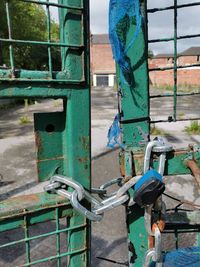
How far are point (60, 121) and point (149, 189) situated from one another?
0.41 meters

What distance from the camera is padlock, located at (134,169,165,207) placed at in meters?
1.12

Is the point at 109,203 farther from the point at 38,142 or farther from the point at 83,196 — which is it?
the point at 38,142

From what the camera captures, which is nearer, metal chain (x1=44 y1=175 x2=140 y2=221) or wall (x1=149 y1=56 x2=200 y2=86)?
metal chain (x1=44 y1=175 x2=140 y2=221)

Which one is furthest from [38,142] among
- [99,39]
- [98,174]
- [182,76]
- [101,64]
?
[99,39]

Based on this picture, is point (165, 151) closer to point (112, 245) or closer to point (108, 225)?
point (112, 245)

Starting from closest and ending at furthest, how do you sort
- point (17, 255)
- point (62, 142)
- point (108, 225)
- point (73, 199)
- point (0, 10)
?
point (73, 199)
point (62, 142)
point (17, 255)
point (108, 225)
point (0, 10)

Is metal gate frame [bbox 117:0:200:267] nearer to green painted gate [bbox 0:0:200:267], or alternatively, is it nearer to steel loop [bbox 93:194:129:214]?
green painted gate [bbox 0:0:200:267]

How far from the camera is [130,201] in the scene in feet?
4.19

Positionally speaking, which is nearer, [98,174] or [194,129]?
[98,174]

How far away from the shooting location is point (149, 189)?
1.12 meters

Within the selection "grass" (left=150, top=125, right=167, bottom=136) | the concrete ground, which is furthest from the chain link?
"grass" (left=150, top=125, right=167, bottom=136)

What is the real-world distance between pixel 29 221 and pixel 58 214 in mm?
108

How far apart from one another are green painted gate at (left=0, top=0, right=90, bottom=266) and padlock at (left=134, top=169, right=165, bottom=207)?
0.68ft

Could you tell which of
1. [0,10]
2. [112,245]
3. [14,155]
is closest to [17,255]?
[112,245]
